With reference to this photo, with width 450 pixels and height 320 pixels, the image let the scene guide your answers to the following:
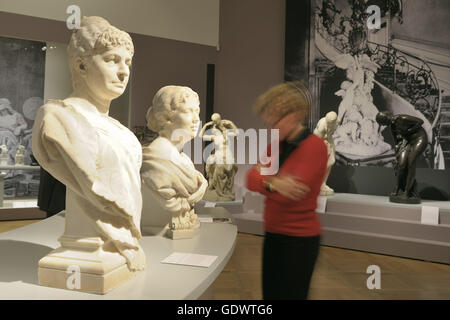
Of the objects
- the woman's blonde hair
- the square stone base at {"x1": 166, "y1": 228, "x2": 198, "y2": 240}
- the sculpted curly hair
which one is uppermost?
the sculpted curly hair

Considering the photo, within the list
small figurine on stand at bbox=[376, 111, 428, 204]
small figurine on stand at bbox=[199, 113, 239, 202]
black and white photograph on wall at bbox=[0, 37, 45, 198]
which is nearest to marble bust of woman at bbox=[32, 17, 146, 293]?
small figurine on stand at bbox=[199, 113, 239, 202]

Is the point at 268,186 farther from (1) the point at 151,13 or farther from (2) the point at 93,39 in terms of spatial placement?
(1) the point at 151,13

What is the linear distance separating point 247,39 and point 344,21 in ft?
6.01

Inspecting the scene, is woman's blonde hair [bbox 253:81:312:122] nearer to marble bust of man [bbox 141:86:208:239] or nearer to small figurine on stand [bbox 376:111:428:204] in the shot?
marble bust of man [bbox 141:86:208:239]

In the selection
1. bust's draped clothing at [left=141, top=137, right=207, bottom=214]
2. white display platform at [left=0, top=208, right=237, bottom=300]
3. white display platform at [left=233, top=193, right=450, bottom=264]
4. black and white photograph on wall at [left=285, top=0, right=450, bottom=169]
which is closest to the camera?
white display platform at [left=0, top=208, right=237, bottom=300]

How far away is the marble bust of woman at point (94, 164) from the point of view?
5.88 ft

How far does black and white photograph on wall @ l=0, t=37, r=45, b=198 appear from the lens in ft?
26.2

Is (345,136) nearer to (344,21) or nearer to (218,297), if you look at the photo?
(344,21)

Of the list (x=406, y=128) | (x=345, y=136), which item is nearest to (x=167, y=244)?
(x=406, y=128)

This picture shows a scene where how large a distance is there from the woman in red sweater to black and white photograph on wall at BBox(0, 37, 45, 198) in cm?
723

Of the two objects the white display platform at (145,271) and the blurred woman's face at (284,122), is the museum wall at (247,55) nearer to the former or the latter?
the white display platform at (145,271)

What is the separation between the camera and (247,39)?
8.03 m

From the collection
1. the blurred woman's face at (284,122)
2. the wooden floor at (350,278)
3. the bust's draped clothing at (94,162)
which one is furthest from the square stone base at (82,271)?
the wooden floor at (350,278)

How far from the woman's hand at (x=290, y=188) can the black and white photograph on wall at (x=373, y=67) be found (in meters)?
5.47
